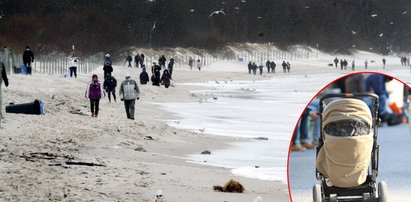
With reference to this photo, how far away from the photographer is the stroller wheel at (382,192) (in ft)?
7.67

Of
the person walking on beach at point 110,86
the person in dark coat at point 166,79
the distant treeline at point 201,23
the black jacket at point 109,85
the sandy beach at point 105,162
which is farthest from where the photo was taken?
the distant treeline at point 201,23

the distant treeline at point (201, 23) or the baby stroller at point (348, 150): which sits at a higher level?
the distant treeline at point (201, 23)

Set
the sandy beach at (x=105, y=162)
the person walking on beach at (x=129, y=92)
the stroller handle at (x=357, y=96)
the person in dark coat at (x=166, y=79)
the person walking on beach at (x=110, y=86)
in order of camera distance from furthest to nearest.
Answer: the person in dark coat at (x=166, y=79), the person walking on beach at (x=110, y=86), the person walking on beach at (x=129, y=92), the sandy beach at (x=105, y=162), the stroller handle at (x=357, y=96)

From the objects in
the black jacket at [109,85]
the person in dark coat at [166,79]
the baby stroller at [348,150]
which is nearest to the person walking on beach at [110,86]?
the black jacket at [109,85]

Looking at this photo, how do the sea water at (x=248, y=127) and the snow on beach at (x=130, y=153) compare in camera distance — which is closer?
the snow on beach at (x=130, y=153)

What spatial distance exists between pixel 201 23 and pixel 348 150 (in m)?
96.1

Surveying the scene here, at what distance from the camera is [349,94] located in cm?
236

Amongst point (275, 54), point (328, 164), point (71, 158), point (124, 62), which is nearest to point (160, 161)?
point (71, 158)

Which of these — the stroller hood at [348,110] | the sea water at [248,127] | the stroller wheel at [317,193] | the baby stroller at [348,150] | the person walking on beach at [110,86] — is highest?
the stroller hood at [348,110]

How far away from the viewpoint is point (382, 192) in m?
2.35

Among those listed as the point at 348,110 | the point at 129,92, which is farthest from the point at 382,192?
the point at 129,92

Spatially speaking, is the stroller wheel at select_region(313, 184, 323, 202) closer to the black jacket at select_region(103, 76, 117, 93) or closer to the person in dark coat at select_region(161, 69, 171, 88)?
the black jacket at select_region(103, 76, 117, 93)

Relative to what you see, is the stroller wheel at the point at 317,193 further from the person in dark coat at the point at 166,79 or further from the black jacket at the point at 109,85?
the person in dark coat at the point at 166,79

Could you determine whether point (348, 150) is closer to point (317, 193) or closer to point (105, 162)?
point (317, 193)
